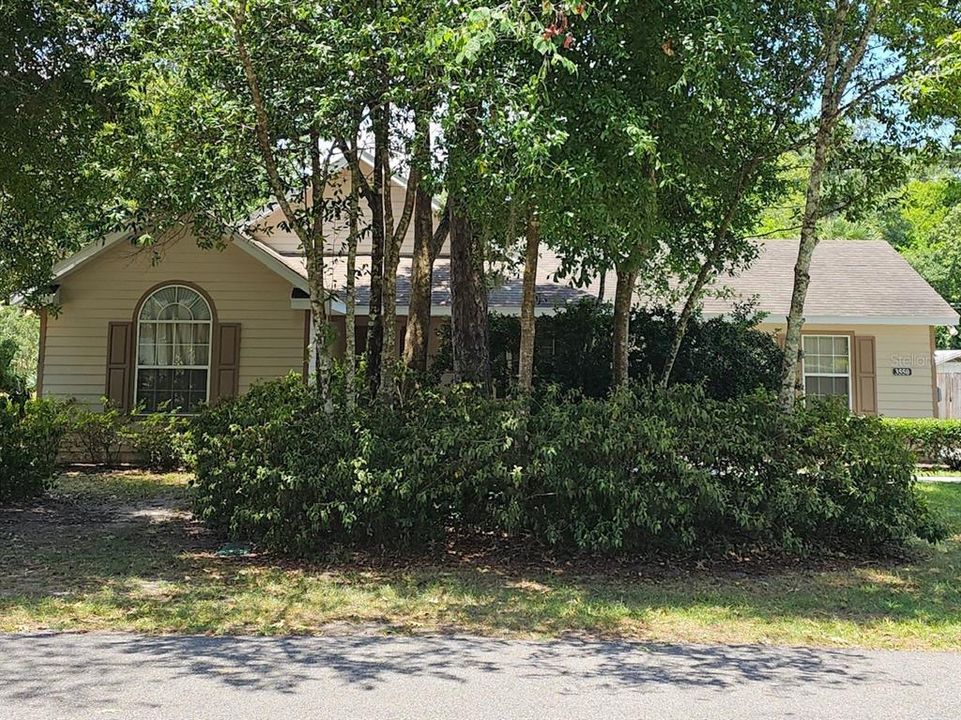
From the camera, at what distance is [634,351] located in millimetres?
13062

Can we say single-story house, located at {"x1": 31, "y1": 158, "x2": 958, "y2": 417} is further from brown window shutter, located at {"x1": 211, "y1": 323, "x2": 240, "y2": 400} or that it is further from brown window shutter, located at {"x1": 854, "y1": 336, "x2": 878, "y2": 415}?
brown window shutter, located at {"x1": 854, "y1": 336, "x2": 878, "y2": 415}

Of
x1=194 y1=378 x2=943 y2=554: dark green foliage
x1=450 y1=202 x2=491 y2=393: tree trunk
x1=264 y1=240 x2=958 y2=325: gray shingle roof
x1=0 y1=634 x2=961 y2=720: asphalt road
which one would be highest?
x1=264 y1=240 x2=958 y2=325: gray shingle roof

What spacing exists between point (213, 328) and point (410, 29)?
847 centimetres

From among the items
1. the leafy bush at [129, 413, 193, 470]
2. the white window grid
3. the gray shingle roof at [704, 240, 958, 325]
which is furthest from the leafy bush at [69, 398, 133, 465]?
the white window grid

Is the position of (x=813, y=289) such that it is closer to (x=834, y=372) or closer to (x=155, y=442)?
(x=834, y=372)

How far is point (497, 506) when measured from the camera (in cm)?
733

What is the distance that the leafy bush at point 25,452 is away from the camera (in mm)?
9703

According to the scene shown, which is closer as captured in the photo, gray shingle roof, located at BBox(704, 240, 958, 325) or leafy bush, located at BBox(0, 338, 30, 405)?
gray shingle roof, located at BBox(704, 240, 958, 325)

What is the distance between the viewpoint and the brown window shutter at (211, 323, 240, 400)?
13.6 metres

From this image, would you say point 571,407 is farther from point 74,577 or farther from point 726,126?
point 74,577

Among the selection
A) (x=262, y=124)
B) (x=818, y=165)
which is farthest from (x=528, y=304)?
(x=818, y=165)

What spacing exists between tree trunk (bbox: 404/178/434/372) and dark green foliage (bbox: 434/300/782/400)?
1.68 meters

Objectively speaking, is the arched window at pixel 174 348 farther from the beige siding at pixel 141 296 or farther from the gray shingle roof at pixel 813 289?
the gray shingle roof at pixel 813 289

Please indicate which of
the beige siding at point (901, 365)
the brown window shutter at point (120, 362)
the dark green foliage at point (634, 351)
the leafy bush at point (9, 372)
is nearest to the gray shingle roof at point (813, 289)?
the beige siding at point (901, 365)
